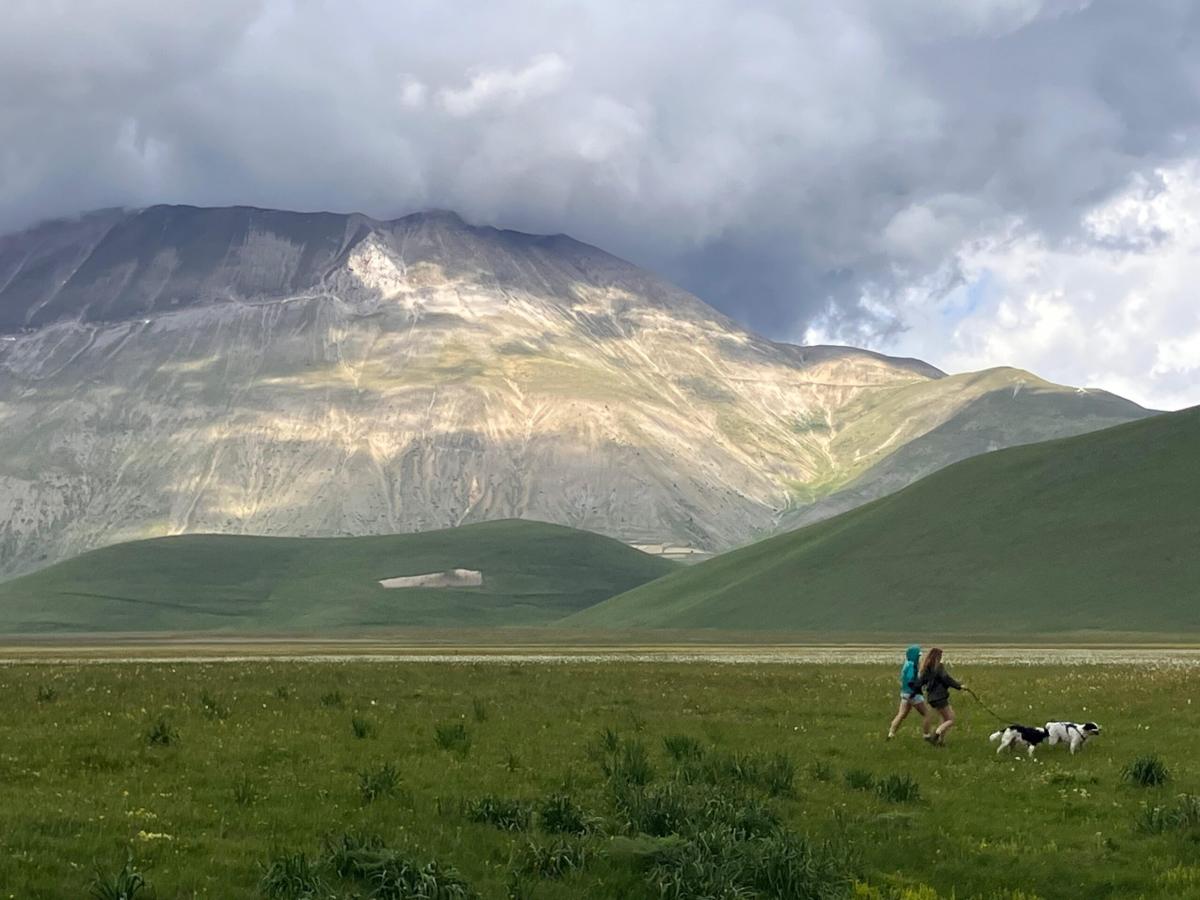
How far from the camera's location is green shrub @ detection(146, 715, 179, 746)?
957 inches

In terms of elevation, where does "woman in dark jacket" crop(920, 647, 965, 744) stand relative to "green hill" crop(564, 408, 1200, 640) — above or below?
below

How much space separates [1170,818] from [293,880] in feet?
41.6

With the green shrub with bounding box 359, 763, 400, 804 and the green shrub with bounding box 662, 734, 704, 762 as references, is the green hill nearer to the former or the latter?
the green shrub with bounding box 662, 734, 704, 762

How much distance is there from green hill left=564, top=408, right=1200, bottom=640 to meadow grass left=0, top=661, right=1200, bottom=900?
4409 inches

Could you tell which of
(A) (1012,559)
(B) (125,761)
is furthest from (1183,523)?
(B) (125,761)

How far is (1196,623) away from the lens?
134625 millimetres

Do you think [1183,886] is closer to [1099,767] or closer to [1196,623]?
[1099,767]

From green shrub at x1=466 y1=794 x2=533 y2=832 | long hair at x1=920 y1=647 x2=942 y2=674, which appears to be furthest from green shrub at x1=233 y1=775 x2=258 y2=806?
long hair at x1=920 y1=647 x2=942 y2=674

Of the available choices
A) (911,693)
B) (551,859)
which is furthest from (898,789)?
(551,859)

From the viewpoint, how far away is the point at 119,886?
1457 cm

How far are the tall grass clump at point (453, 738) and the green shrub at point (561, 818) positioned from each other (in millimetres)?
6069

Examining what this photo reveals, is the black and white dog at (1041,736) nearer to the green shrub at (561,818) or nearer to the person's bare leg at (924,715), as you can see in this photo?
the person's bare leg at (924,715)

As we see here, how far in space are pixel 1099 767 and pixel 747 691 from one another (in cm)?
1588

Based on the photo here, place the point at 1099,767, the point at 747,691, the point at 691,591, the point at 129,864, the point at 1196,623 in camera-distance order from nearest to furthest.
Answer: the point at 129,864 → the point at 1099,767 → the point at 747,691 → the point at 1196,623 → the point at 691,591
